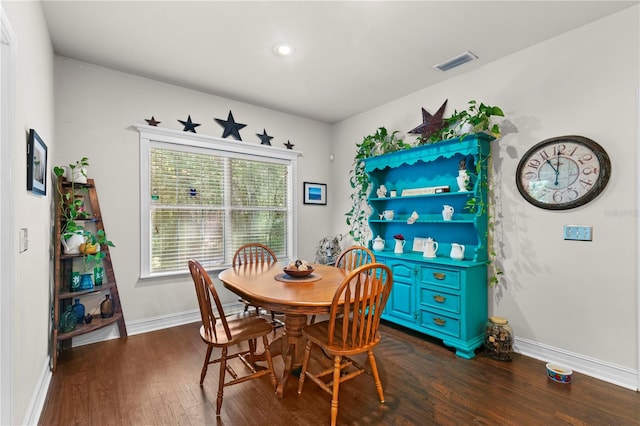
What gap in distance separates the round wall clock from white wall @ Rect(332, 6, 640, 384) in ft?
0.21

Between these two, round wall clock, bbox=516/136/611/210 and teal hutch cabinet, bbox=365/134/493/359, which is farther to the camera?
teal hutch cabinet, bbox=365/134/493/359

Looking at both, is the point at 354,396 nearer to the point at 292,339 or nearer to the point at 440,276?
the point at 292,339

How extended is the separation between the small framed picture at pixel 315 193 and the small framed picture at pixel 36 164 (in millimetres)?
3054

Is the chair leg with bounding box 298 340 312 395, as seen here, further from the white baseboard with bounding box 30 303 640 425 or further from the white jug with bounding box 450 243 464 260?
the white jug with bounding box 450 243 464 260

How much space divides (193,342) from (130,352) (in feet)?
1.76

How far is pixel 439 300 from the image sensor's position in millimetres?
2932

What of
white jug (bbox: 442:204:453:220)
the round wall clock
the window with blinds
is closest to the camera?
the round wall clock

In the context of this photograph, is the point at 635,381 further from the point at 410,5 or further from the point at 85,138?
the point at 85,138

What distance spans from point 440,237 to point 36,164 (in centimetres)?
356

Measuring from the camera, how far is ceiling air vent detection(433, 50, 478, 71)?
2875mm

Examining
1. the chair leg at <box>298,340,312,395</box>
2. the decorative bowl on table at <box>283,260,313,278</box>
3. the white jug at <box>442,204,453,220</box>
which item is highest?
the white jug at <box>442,204,453,220</box>

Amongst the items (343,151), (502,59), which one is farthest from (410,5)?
(343,151)

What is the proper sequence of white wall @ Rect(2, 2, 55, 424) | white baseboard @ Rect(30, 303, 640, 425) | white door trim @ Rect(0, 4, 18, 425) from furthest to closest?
white baseboard @ Rect(30, 303, 640, 425), white wall @ Rect(2, 2, 55, 424), white door trim @ Rect(0, 4, 18, 425)

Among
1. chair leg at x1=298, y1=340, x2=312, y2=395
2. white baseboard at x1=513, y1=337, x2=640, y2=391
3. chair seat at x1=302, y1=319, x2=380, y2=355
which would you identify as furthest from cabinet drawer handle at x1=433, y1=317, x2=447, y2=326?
chair leg at x1=298, y1=340, x2=312, y2=395
